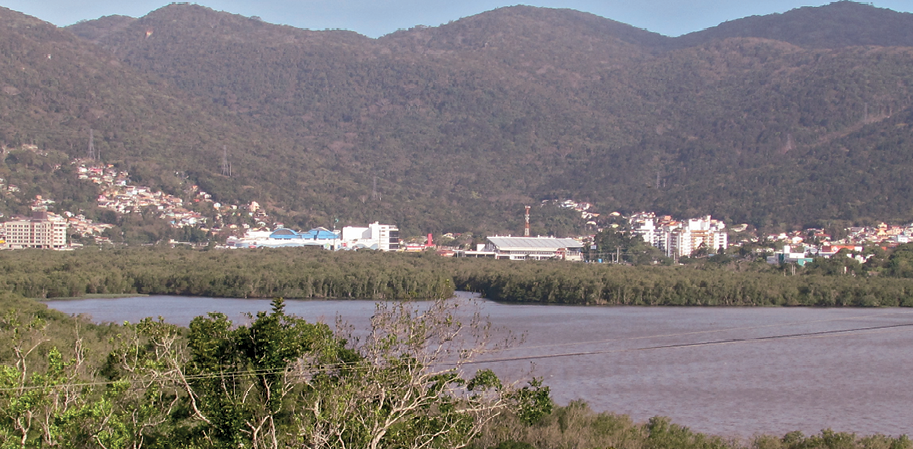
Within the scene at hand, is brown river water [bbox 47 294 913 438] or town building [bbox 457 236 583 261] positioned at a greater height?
town building [bbox 457 236 583 261]

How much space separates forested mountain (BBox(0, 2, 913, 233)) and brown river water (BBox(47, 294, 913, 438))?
207 feet

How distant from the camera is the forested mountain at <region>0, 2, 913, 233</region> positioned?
10719cm

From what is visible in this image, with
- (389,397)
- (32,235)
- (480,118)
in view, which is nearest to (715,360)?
(389,397)

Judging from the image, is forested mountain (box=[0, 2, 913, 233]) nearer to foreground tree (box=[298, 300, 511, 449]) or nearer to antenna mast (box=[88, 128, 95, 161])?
antenna mast (box=[88, 128, 95, 161])

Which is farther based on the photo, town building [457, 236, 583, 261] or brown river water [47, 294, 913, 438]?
town building [457, 236, 583, 261]

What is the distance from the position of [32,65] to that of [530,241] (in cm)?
7188

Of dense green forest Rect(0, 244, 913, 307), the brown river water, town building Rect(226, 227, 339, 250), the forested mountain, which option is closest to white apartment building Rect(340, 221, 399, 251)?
town building Rect(226, 227, 339, 250)

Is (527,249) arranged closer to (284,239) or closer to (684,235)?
(684,235)

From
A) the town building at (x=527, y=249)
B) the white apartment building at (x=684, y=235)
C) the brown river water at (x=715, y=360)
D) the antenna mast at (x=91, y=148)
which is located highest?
the antenna mast at (x=91, y=148)

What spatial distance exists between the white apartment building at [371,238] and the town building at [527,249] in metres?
10.4

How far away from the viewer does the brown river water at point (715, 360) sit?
Result: 18984 mm

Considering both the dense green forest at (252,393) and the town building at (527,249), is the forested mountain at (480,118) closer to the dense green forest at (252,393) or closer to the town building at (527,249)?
the town building at (527,249)

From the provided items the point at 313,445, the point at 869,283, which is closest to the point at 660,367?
the point at 313,445

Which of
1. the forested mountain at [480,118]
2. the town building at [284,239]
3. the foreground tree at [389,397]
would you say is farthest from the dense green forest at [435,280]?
A: the forested mountain at [480,118]
